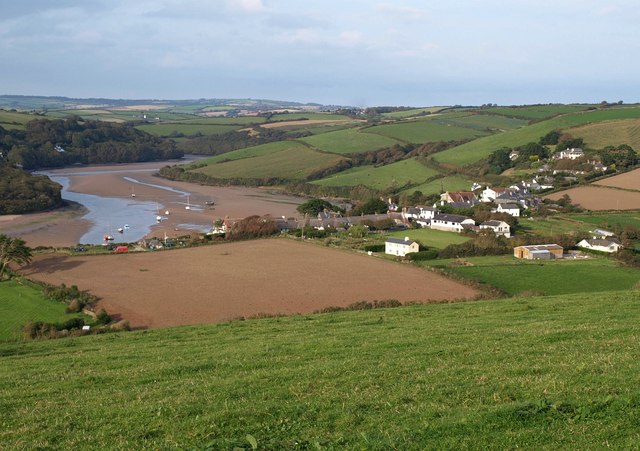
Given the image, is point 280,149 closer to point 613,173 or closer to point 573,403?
point 613,173

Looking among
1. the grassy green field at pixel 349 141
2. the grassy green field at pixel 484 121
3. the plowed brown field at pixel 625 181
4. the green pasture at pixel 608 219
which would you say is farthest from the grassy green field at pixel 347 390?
the grassy green field at pixel 484 121

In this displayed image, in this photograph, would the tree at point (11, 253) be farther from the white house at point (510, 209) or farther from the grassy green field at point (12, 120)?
the grassy green field at point (12, 120)

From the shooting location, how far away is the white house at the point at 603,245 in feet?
158

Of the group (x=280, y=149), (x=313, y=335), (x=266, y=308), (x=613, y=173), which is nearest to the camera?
(x=313, y=335)

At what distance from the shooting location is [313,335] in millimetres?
18859

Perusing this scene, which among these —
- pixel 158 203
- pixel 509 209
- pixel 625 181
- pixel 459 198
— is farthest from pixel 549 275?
pixel 158 203

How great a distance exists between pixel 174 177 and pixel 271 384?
115917 millimetres

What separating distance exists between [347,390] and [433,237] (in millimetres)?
46900

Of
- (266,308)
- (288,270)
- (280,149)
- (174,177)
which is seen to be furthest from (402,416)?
(280,149)

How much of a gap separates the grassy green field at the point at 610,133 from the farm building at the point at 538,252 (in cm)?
5925

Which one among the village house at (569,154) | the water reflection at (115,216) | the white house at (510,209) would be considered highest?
the village house at (569,154)

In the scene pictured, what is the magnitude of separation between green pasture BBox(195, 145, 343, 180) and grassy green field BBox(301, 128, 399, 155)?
457 centimetres

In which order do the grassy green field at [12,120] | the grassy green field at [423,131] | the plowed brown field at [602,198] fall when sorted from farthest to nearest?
the grassy green field at [12,120] → the grassy green field at [423,131] → the plowed brown field at [602,198]

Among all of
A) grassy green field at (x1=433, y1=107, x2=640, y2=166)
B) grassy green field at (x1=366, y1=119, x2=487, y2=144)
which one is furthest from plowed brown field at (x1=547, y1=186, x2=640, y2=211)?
grassy green field at (x1=366, y1=119, x2=487, y2=144)
